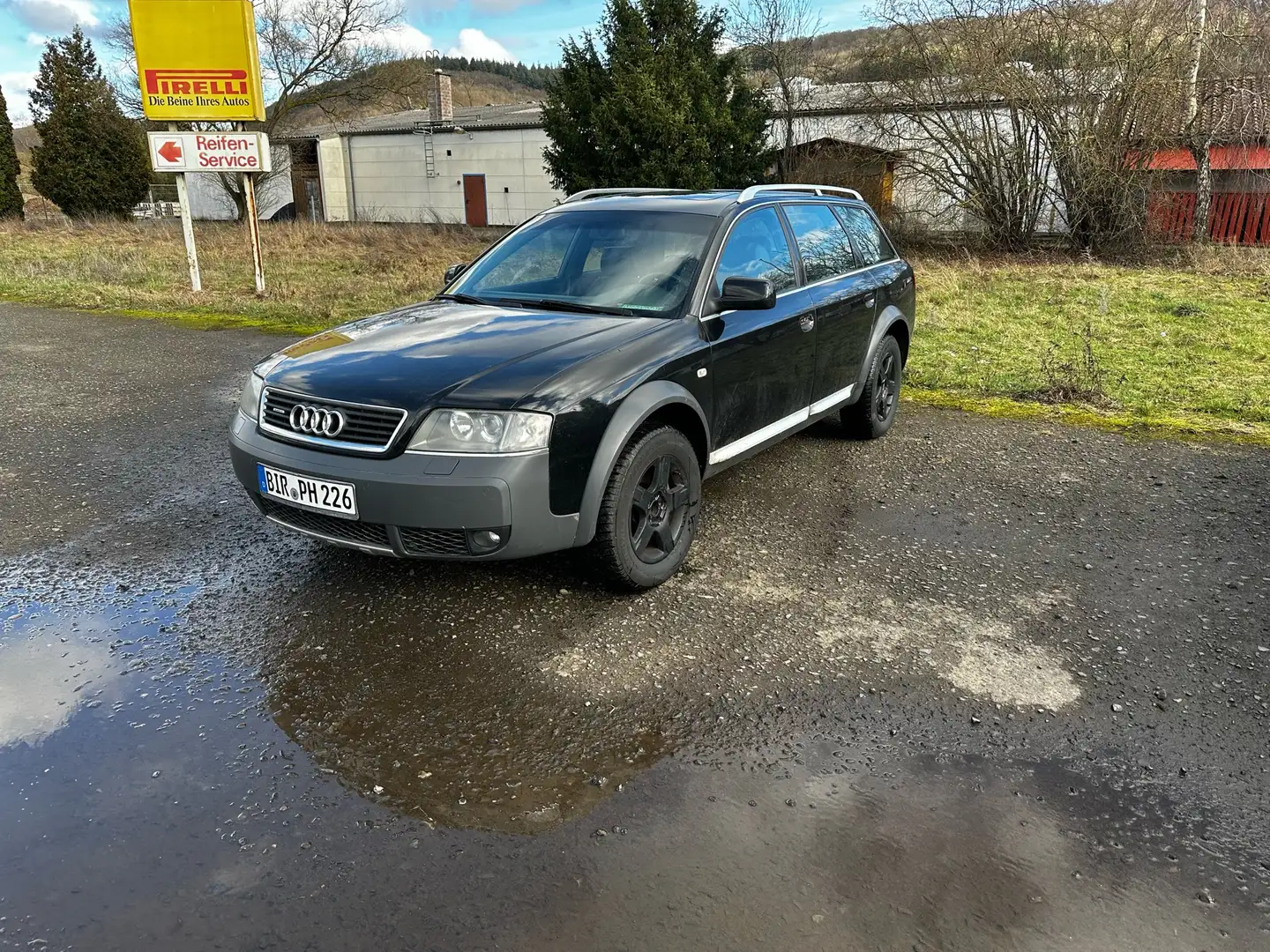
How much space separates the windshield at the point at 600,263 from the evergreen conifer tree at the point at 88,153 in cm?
3952

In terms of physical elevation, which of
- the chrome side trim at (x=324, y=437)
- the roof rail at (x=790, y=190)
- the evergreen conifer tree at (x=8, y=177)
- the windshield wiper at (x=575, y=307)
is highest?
the evergreen conifer tree at (x=8, y=177)

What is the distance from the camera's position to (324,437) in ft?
12.3

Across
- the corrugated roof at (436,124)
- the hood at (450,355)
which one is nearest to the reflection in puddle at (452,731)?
the hood at (450,355)

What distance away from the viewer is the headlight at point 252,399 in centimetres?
407

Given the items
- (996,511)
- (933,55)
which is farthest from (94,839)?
(933,55)

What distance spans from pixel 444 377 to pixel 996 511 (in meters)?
3.20

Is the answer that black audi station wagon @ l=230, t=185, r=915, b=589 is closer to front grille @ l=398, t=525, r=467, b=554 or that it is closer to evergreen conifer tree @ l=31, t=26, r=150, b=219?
front grille @ l=398, t=525, r=467, b=554

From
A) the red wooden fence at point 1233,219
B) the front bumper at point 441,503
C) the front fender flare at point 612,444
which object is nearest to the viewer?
the front bumper at point 441,503

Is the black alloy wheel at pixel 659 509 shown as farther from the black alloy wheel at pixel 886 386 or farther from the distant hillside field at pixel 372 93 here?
the distant hillside field at pixel 372 93

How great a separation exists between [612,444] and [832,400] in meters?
2.41

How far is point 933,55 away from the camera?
1880cm

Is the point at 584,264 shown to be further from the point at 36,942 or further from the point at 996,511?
the point at 36,942

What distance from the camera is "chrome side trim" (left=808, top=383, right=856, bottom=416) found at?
18.2 feet

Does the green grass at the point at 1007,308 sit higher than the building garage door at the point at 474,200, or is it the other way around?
the building garage door at the point at 474,200
